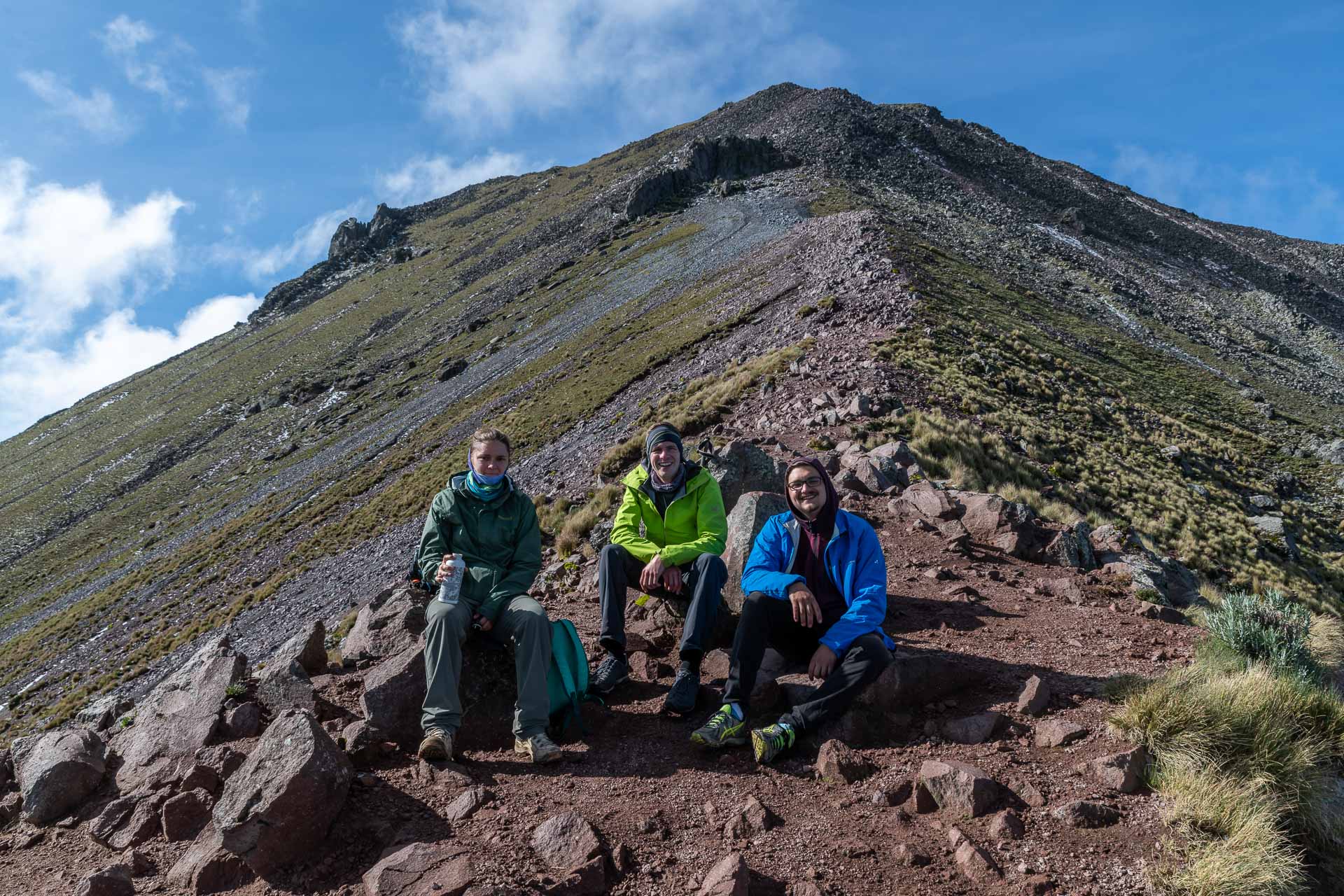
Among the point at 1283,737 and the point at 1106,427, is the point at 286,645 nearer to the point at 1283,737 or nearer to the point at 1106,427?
the point at 1283,737

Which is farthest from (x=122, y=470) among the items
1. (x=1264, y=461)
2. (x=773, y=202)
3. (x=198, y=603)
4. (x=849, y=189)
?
(x=1264, y=461)

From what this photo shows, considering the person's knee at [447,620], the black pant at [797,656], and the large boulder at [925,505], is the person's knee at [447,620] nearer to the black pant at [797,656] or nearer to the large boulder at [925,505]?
the black pant at [797,656]

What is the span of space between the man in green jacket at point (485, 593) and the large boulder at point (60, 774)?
8.77ft

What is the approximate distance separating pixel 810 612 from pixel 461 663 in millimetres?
2458

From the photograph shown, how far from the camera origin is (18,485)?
88125 mm

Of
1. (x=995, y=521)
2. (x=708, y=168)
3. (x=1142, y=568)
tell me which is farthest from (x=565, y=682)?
(x=708, y=168)

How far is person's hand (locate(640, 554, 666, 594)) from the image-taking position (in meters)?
5.62

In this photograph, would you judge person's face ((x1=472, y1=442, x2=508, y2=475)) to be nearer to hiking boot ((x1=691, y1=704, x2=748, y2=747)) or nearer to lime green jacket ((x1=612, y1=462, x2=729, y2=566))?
lime green jacket ((x1=612, y1=462, x2=729, y2=566))

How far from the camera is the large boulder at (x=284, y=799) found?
3740 millimetres

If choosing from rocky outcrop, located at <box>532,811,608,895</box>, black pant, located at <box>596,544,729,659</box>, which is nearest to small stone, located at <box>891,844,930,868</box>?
rocky outcrop, located at <box>532,811,608,895</box>

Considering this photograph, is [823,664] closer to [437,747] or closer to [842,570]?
[842,570]

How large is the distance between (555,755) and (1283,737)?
427cm

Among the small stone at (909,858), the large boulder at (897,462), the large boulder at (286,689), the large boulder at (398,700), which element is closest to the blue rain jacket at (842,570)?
the small stone at (909,858)

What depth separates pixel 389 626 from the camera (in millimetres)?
5797
